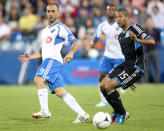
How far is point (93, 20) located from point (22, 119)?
1146 centimetres

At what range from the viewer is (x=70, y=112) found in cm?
1029

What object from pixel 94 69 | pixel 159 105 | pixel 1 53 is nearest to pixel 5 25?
pixel 1 53

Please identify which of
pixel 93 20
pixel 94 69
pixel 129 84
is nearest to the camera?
pixel 129 84

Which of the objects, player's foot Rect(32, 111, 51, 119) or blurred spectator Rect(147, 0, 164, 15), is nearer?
player's foot Rect(32, 111, 51, 119)

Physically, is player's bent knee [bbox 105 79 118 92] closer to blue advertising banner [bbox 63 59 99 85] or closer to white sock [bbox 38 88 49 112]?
white sock [bbox 38 88 49 112]

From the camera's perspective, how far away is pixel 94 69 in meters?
18.8

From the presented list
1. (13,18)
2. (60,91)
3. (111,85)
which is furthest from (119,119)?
(13,18)

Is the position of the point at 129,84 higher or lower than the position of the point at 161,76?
higher

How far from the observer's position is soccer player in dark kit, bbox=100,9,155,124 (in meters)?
8.29

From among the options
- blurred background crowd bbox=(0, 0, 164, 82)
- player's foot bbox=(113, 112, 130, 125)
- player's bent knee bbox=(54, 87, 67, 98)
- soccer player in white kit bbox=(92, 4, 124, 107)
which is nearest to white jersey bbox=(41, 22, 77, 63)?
player's bent knee bbox=(54, 87, 67, 98)

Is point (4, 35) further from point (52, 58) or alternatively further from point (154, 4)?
point (52, 58)

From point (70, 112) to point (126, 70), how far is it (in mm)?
2453

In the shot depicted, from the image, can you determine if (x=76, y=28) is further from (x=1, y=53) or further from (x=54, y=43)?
(x=54, y=43)

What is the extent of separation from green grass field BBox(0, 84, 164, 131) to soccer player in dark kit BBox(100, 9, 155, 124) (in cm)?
42
